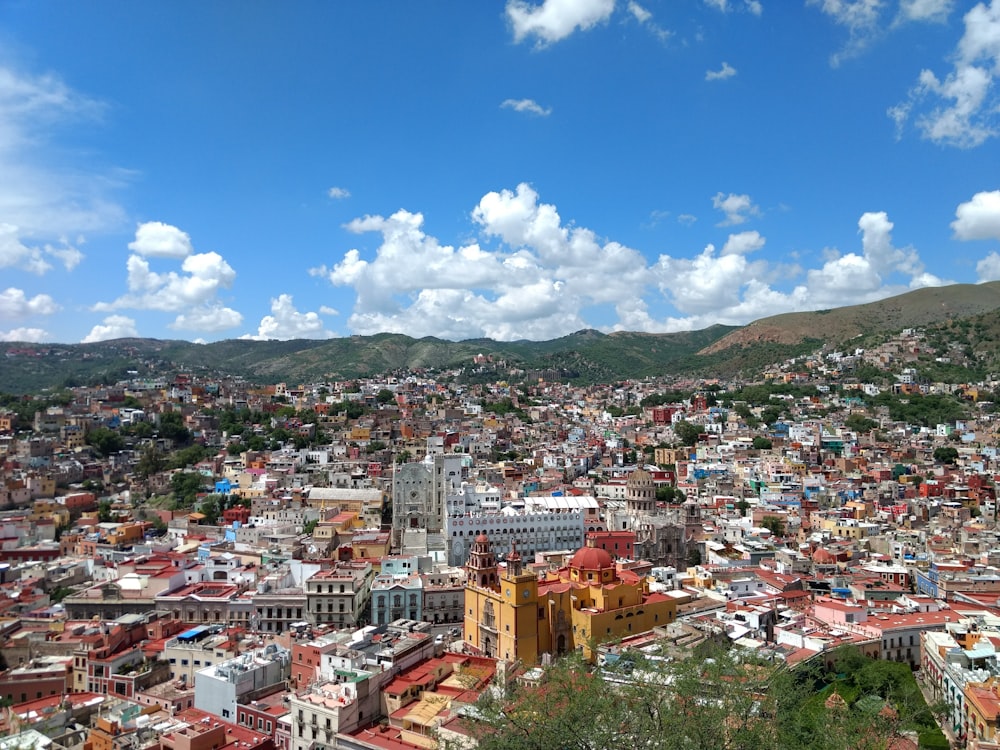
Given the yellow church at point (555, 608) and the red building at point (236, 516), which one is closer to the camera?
the yellow church at point (555, 608)

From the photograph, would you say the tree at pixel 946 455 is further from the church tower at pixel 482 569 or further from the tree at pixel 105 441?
the tree at pixel 105 441

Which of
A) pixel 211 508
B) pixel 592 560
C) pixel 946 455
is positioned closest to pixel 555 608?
pixel 592 560

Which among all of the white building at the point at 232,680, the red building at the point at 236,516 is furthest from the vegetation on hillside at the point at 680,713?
the red building at the point at 236,516

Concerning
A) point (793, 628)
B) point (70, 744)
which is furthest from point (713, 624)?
point (70, 744)

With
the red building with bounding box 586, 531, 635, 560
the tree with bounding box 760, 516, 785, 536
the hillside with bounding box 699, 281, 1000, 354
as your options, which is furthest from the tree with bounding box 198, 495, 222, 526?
the hillside with bounding box 699, 281, 1000, 354

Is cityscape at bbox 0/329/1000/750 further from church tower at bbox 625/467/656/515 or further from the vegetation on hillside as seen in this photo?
the vegetation on hillside

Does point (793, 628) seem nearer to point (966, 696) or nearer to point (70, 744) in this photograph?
point (966, 696)
